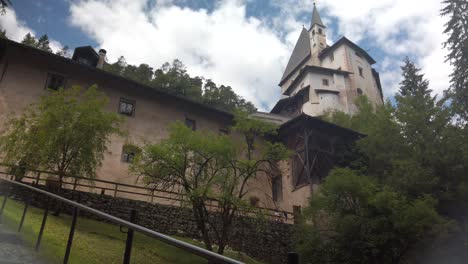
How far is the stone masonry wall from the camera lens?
1605 centimetres

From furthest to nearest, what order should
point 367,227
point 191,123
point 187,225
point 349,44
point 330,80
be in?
point 349,44, point 330,80, point 191,123, point 187,225, point 367,227

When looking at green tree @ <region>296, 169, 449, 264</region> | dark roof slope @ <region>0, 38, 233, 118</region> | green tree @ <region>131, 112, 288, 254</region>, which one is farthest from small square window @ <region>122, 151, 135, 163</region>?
green tree @ <region>296, 169, 449, 264</region>

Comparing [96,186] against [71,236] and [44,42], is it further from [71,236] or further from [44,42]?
[44,42]

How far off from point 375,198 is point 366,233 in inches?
59.8

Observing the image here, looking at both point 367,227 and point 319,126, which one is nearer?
point 367,227

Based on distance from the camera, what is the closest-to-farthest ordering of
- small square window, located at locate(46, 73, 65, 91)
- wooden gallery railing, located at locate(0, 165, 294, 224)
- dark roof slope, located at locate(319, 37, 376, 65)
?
wooden gallery railing, located at locate(0, 165, 294, 224)
small square window, located at locate(46, 73, 65, 91)
dark roof slope, located at locate(319, 37, 376, 65)

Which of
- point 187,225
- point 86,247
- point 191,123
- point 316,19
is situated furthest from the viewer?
point 316,19

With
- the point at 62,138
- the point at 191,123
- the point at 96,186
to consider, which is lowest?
the point at 96,186

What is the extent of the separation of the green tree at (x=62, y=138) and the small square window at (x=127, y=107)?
24.6ft

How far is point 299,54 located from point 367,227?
45.4 meters

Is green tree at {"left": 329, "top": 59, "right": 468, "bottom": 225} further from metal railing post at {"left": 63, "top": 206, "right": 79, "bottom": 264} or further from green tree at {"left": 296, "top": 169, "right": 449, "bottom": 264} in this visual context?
metal railing post at {"left": 63, "top": 206, "right": 79, "bottom": 264}

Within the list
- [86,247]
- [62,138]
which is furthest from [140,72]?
[86,247]

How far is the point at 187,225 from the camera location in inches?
700

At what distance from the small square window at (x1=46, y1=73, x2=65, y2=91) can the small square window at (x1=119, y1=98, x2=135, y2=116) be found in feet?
11.6
